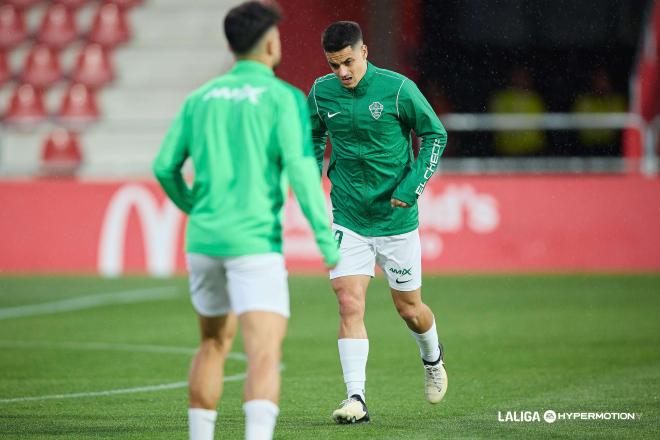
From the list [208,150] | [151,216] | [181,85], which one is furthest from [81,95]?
[208,150]

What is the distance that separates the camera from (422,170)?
7.91 m

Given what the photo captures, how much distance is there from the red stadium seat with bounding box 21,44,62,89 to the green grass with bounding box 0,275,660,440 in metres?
8.33

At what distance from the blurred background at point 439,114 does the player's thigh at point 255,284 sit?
12.7 meters

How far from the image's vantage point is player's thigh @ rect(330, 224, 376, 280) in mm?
7973

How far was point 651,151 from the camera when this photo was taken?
18.6 meters

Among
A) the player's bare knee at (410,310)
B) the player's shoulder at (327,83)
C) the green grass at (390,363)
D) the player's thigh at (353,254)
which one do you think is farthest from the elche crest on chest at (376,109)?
the green grass at (390,363)

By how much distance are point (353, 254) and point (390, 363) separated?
9.30 feet

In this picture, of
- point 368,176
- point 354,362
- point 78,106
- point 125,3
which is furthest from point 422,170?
point 125,3

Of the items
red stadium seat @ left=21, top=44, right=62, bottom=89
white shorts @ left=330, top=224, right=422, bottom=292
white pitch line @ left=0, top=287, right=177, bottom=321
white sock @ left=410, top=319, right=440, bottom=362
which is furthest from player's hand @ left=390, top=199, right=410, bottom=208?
red stadium seat @ left=21, top=44, right=62, bottom=89

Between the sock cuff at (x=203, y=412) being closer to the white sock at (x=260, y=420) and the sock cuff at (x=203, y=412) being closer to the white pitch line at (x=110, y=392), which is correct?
the white sock at (x=260, y=420)

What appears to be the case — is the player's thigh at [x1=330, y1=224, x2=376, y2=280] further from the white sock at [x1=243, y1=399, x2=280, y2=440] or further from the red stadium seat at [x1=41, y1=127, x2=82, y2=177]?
the red stadium seat at [x1=41, y1=127, x2=82, y2=177]

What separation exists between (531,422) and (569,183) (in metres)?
11.1

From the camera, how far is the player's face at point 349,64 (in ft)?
25.6

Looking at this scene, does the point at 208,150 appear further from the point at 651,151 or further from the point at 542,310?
the point at 651,151
